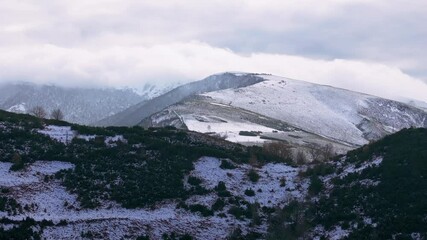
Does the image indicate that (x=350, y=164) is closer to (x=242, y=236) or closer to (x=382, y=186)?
(x=382, y=186)

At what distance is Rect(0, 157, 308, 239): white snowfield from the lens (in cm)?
4000

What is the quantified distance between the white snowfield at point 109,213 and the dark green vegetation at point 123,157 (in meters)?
1.07

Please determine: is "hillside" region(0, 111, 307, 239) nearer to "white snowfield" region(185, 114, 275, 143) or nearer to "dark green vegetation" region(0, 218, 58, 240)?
"dark green vegetation" region(0, 218, 58, 240)

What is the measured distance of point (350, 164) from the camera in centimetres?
5581

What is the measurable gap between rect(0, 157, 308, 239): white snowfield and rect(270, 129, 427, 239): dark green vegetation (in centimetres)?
307

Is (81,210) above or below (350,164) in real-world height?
below

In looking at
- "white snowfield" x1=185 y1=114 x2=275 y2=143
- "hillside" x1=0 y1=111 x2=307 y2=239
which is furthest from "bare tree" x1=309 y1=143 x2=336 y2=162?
"white snowfield" x1=185 y1=114 x2=275 y2=143

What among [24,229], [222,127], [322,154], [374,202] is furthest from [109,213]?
[222,127]

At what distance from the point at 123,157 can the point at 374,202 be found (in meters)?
25.3

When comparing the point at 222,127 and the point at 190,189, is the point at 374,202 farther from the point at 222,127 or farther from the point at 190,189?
the point at 222,127

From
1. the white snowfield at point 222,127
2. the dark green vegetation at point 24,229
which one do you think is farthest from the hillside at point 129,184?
the white snowfield at point 222,127

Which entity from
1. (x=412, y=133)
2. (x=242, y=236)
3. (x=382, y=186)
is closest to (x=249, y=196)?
(x=242, y=236)

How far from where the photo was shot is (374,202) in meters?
43.7

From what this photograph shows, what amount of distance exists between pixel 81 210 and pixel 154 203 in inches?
244
